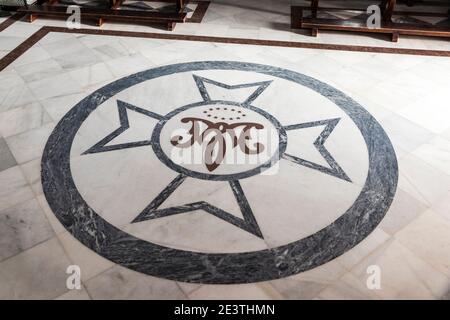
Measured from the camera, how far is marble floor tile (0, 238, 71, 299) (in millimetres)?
1881

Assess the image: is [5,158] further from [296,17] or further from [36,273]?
[296,17]

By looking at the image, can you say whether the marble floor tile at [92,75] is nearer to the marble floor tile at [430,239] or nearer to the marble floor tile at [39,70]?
the marble floor tile at [39,70]

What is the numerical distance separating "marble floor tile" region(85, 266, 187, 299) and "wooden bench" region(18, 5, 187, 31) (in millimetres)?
3496

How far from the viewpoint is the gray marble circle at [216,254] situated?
2.01 m

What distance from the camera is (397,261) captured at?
2086 millimetres

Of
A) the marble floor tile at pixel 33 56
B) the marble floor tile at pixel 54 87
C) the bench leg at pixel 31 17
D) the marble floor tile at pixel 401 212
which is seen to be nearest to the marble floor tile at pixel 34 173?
the marble floor tile at pixel 54 87

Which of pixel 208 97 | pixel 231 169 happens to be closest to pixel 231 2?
pixel 208 97

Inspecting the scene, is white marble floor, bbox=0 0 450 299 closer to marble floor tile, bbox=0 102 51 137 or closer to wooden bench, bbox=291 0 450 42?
marble floor tile, bbox=0 102 51 137

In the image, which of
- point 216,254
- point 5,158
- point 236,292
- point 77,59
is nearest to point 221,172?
point 216,254

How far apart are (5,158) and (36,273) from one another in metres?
1.12

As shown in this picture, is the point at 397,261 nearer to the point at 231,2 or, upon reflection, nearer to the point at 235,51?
the point at 235,51

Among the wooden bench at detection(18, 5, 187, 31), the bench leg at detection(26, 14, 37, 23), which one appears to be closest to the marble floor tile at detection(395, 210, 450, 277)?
the wooden bench at detection(18, 5, 187, 31)
